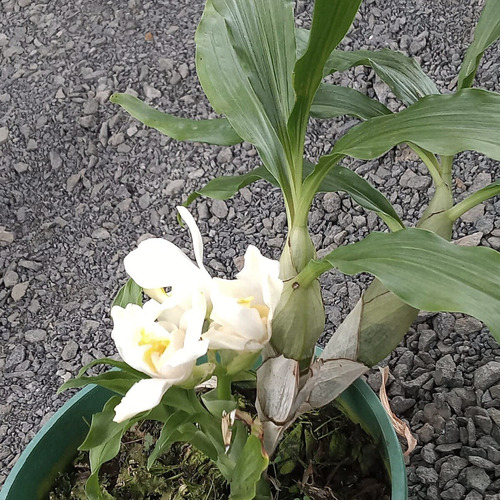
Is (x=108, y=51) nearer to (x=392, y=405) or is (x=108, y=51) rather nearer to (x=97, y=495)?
(x=392, y=405)

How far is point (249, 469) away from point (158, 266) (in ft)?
0.78

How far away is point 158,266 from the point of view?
1.85 feet

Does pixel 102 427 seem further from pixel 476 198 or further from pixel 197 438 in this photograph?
pixel 476 198

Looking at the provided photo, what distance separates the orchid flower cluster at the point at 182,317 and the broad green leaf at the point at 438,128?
16cm

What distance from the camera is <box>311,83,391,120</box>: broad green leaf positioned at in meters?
0.83

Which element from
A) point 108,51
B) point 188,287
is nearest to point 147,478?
point 188,287

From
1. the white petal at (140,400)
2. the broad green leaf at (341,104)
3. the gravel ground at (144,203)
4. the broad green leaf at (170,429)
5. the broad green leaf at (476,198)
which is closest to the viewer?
the white petal at (140,400)

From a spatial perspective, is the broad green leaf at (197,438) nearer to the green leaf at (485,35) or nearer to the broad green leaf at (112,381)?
the broad green leaf at (112,381)

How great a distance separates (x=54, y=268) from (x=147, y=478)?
0.70m

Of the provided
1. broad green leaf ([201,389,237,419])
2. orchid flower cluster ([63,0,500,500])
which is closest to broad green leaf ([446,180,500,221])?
orchid flower cluster ([63,0,500,500])

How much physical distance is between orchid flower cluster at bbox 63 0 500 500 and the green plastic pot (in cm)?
8

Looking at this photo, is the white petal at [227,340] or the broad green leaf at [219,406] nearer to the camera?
the white petal at [227,340]

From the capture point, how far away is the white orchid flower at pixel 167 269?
55 cm

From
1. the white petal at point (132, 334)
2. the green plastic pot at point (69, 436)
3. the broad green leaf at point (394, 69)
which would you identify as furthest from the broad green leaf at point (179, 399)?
the broad green leaf at point (394, 69)
